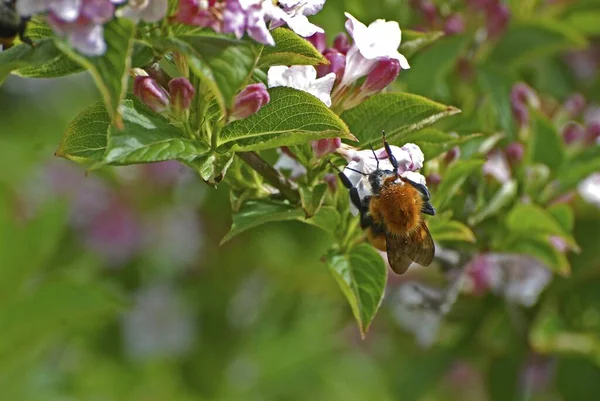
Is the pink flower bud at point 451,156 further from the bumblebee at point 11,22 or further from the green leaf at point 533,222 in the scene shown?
the bumblebee at point 11,22

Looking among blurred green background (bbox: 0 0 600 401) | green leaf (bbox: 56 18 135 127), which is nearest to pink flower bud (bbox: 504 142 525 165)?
blurred green background (bbox: 0 0 600 401)

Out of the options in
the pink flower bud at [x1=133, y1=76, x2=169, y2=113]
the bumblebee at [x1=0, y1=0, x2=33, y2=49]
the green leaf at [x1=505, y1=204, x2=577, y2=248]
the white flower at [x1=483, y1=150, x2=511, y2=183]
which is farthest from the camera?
the white flower at [x1=483, y1=150, x2=511, y2=183]

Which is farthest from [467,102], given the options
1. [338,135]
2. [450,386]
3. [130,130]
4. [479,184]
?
[450,386]

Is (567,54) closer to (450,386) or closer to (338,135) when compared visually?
(450,386)

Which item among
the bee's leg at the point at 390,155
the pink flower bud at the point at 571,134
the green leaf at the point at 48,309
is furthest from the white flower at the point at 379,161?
the green leaf at the point at 48,309

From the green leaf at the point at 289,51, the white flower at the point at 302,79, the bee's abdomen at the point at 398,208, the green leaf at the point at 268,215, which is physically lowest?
the bee's abdomen at the point at 398,208

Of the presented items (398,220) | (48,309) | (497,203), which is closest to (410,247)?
(398,220)

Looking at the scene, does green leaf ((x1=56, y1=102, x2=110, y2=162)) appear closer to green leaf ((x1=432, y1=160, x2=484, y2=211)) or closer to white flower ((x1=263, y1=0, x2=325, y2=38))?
white flower ((x1=263, y1=0, x2=325, y2=38))

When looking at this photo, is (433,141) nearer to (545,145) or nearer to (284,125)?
(284,125)
